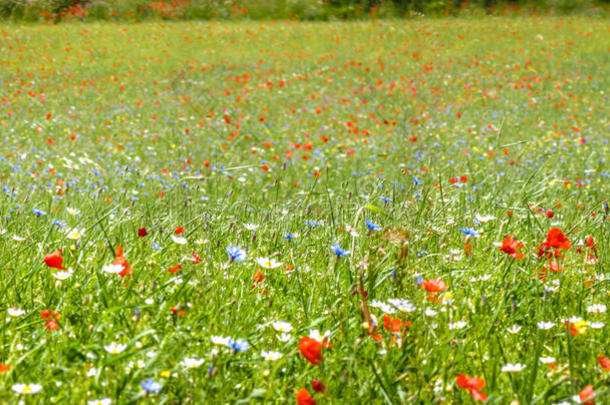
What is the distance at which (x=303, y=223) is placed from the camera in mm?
3285

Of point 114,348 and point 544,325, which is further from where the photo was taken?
point 544,325

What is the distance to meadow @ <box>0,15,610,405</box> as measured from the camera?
1593 mm

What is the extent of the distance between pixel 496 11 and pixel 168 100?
19800 millimetres

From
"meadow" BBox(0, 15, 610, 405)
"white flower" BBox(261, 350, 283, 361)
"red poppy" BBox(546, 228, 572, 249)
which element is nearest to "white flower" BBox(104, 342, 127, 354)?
"meadow" BBox(0, 15, 610, 405)

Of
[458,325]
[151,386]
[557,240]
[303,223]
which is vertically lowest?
[303,223]

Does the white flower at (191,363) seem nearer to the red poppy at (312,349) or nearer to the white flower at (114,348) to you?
the white flower at (114,348)

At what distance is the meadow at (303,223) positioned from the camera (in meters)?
1.59

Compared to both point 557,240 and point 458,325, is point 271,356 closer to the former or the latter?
point 458,325

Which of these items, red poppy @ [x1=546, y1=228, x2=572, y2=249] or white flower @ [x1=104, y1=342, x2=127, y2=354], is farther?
red poppy @ [x1=546, y1=228, x2=572, y2=249]

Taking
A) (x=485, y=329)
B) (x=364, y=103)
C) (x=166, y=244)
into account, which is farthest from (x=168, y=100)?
(x=485, y=329)

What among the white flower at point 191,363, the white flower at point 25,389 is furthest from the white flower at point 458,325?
the white flower at point 25,389

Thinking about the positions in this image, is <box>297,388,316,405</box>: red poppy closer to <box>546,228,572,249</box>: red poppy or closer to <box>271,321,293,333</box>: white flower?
<box>271,321,293,333</box>: white flower

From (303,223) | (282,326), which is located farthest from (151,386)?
(303,223)

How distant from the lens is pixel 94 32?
68.7 ft
